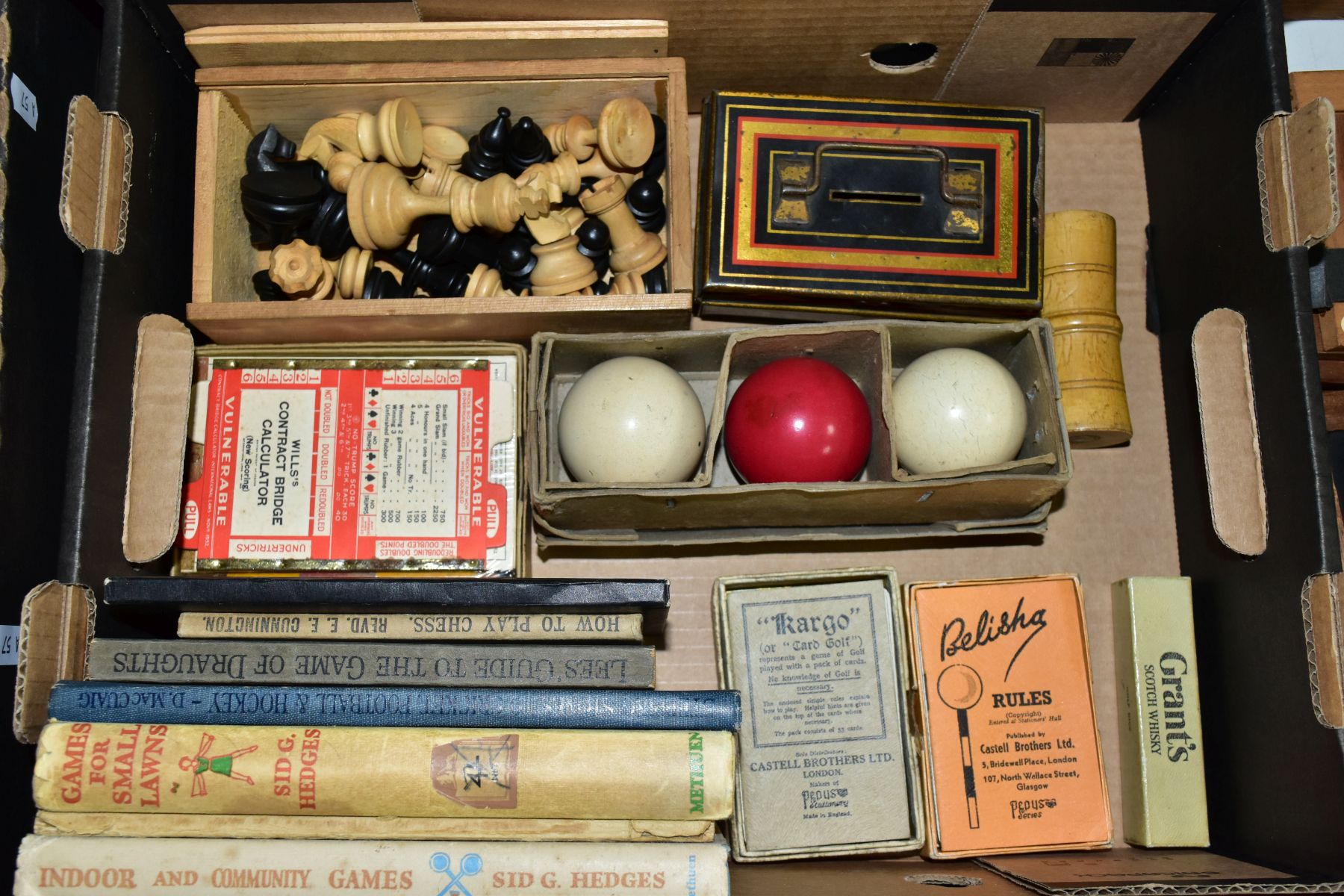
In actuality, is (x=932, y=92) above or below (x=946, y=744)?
above

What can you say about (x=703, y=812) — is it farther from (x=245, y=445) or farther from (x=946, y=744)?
(x=245, y=445)

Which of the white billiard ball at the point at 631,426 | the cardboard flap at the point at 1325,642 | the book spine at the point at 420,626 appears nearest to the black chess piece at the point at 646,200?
the white billiard ball at the point at 631,426

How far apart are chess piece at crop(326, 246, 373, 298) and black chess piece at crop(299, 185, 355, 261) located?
2 cm

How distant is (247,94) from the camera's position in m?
1.36

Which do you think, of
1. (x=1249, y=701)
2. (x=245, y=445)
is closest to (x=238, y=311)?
(x=245, y=445)

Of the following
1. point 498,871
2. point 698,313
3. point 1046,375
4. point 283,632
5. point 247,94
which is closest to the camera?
point 498,871

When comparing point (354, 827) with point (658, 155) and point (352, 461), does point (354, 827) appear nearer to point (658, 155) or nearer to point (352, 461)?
point (352, 461)

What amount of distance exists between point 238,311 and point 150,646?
1.43ft

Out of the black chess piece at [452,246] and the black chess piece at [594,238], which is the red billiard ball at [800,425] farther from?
the black chess piece at [452,246]

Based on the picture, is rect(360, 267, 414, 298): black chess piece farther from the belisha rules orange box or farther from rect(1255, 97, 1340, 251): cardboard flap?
rect(1255, 97, 1340, 251): cardboard flap

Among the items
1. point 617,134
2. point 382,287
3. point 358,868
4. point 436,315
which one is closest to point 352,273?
point 382,287

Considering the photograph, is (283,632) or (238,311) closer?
(283,632)

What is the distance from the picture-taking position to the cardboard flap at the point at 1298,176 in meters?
1.18

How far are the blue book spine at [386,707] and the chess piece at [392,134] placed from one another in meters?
0.70
